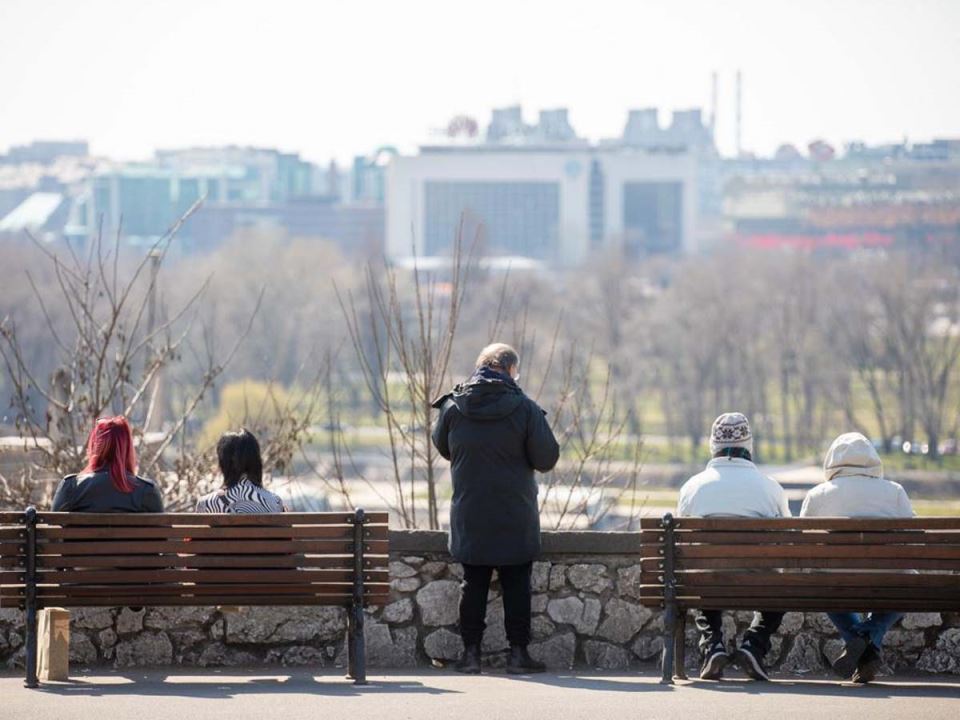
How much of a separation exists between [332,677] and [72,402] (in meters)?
5.20

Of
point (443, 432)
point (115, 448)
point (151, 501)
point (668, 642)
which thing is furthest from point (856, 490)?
point (115, 448)

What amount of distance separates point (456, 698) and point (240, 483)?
161 cm

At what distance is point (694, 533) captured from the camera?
918cm

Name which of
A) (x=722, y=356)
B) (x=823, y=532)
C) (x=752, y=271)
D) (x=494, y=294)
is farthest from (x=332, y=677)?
(x=752, y=271)

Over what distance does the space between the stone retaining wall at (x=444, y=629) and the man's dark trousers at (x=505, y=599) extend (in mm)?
456

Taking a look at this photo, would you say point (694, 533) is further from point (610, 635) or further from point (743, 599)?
point (610, 635)

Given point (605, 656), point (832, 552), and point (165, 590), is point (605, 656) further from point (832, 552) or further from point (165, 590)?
point (165, 590)

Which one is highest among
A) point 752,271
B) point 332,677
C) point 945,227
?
point 945,227

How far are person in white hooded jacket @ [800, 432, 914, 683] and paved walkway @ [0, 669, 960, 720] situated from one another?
0.83ft

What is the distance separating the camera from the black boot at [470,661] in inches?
375

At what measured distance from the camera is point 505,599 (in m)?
9.48

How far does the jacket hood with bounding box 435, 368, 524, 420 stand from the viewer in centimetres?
937

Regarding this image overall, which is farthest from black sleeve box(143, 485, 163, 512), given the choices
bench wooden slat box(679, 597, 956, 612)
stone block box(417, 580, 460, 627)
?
bench wooden slat box(679, 597, 956, 612)

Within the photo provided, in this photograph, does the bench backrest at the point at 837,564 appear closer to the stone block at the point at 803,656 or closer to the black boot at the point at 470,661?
the stone block at the point at 803,656
